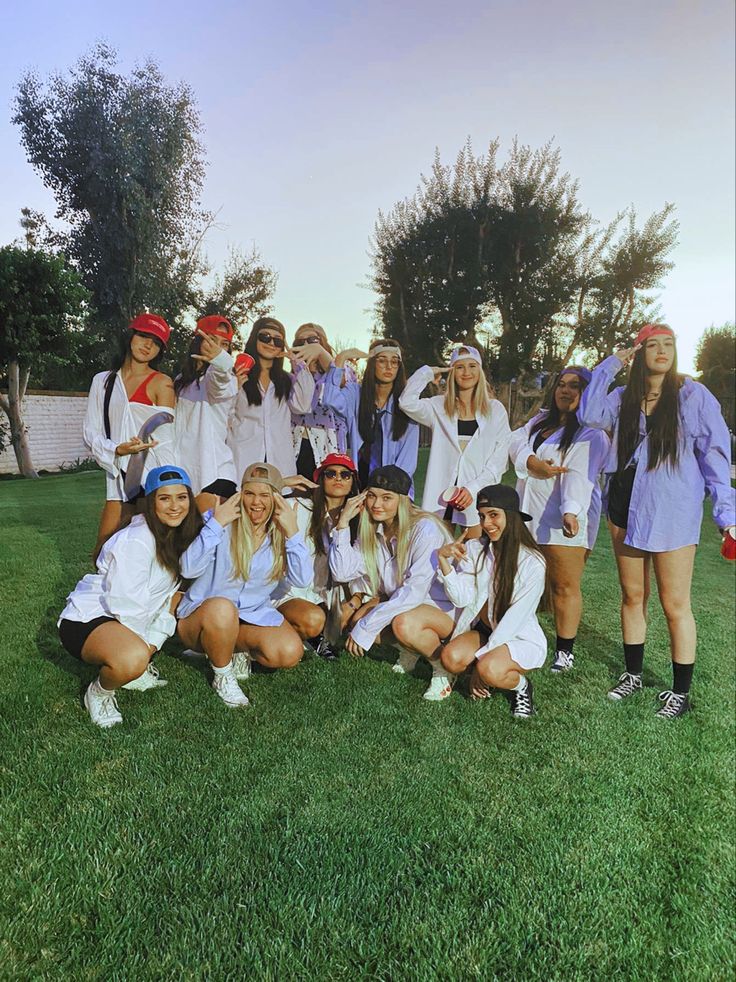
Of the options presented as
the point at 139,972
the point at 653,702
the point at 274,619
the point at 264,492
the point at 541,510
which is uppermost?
the point at 264,492

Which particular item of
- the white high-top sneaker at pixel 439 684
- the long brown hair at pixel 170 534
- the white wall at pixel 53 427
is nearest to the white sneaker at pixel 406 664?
the white high-top sneaker at pixel 439 684

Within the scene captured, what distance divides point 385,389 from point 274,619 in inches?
74.6

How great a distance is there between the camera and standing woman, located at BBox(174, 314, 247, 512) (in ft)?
12.4

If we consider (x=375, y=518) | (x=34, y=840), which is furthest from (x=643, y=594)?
(x=34, y=840)

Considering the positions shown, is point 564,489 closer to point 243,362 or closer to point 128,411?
point 243,362

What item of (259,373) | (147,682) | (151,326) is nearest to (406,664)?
(147,682)

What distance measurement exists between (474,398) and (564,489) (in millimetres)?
921

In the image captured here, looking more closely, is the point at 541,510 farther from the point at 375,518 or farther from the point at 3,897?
the point at 3,897

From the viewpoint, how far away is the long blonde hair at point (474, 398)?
4199 millimetres

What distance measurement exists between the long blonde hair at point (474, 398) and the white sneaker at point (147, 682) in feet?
8.34

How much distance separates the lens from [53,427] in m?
16.8

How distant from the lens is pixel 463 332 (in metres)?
21.0

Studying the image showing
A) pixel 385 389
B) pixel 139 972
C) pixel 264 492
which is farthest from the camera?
pixel 385 389

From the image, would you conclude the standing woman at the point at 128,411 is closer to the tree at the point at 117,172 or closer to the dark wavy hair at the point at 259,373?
the dark wavy hair at the point at 259,373
